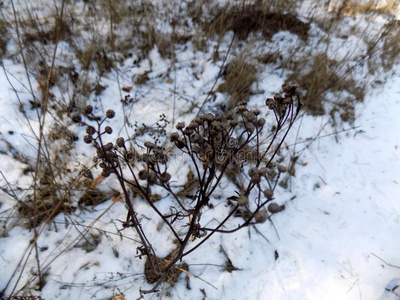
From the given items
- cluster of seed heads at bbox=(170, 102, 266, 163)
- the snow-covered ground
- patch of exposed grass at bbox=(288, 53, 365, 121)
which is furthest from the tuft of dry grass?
cluster of seed heads at bbox=(170, 102, 266, 163)

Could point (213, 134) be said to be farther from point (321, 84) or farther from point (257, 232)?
point (321, 84)

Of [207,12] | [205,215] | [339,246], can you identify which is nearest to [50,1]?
[207,12]

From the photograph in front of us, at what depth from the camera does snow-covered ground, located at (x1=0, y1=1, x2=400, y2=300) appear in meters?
1.50

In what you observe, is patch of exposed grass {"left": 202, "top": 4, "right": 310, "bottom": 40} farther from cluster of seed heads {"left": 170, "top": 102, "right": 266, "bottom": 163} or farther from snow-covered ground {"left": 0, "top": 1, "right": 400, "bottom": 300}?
cluster of seed heads {"left": 170, "top": 102, "right": 266, "bottom": 163}

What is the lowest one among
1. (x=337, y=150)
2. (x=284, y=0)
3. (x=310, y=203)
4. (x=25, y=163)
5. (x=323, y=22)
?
(x=310, y=203)

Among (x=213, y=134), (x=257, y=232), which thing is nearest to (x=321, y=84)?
(x=257, y=232)

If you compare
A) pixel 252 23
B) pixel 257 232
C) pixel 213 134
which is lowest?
pixel 257 232

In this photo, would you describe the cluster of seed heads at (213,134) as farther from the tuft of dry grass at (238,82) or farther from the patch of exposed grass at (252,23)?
the patch of exposed grass at (252,23)

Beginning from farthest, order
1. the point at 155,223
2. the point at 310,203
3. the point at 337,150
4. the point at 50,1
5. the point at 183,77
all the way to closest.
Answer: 1. the point at 50,1
2. the point at 183,77
3. the point at 337,150
4. the point at 310,203
5. the point at 155,223

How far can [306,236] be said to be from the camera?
1.80 meters

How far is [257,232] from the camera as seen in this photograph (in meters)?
1.75

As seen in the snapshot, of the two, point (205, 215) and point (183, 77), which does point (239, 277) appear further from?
point (183, 77)

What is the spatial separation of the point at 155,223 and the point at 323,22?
2875 mm

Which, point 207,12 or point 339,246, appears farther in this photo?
point 207,12
